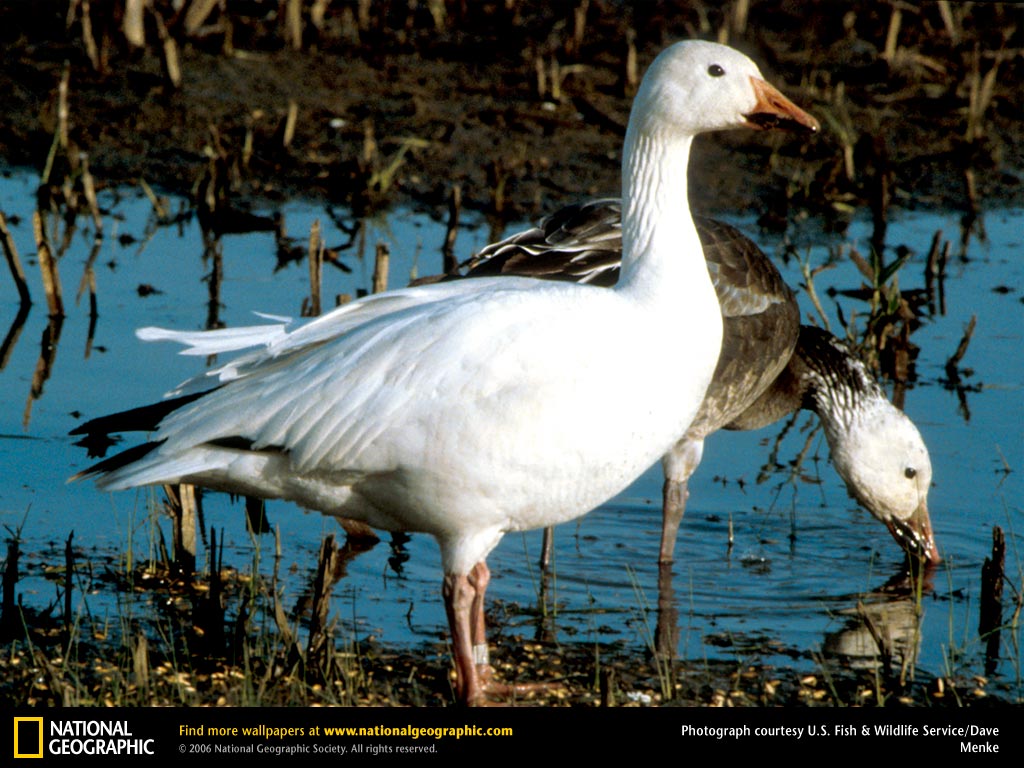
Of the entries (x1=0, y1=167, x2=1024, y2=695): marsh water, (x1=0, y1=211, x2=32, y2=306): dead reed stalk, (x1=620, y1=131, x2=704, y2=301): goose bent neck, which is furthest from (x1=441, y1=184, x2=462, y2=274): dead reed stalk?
Result: (x1=620, y1=131, x2=704, y2=301): goose bent neck

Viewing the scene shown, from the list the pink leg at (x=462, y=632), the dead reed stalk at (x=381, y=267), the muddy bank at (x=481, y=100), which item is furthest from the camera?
the muddy bank at (x=481, y=100)

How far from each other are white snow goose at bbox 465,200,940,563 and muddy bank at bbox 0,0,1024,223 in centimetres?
327

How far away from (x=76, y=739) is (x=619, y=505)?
10.4 ft

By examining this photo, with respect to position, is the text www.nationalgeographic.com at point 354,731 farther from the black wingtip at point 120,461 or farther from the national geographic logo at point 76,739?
the black wingtip at point 120,461

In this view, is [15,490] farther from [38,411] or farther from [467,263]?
[467,263]

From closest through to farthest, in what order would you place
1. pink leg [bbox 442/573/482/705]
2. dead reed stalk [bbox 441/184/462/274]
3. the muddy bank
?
pink leg [bbox 442/573/482/705]
dead reed stalk [bbox 441/184/462/274]
the muddy bank

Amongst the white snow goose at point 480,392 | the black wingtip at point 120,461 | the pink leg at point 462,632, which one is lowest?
the pink leg at point 462,632

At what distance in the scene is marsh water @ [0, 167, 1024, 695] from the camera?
17.8ft

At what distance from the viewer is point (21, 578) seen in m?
5.35

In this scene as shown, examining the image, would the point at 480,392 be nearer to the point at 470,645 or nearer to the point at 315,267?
the point at 470,645

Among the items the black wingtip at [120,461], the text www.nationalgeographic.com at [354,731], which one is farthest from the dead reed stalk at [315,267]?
the text www.nationalgeographic.com at [354,731]

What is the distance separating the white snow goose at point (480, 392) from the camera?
430 cm

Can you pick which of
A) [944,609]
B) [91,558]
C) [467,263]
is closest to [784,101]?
[467,263]

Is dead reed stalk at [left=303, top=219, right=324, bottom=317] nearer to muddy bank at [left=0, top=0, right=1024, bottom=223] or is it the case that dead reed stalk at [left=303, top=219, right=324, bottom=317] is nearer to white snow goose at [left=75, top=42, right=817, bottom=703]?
muddy bank at [left=0, top=0, right=1024, bottom=223]
